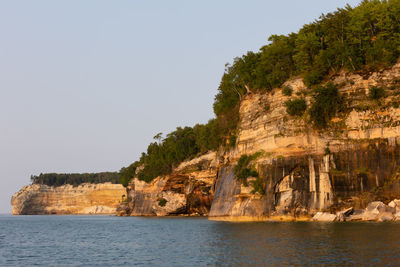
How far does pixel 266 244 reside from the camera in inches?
1314

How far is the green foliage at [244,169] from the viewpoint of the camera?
205ft

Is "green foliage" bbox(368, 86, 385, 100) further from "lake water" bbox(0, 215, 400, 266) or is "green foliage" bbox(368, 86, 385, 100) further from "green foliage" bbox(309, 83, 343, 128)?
"lake water" bbox(0, 215, 400, 266)

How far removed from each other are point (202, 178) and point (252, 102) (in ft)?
103

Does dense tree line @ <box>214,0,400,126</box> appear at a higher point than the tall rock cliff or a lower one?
higher

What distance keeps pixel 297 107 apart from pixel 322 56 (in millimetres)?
8404

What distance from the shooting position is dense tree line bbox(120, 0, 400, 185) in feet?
191

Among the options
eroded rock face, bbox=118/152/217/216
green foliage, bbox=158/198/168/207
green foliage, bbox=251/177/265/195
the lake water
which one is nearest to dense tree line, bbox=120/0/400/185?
green foliage, bbox=251/177/265/195

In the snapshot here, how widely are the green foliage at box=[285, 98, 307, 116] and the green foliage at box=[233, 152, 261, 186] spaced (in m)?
7.51

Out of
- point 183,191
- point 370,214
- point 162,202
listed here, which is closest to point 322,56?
point 370,214

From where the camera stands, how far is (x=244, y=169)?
63.2m

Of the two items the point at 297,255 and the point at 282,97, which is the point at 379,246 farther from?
the point at 282,97

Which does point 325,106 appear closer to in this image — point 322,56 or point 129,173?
Answer: point 322,56

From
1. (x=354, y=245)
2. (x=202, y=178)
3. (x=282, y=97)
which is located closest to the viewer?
(x=354, y=245)

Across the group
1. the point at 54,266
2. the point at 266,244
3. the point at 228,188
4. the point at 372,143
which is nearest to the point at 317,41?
the point at 372,143
